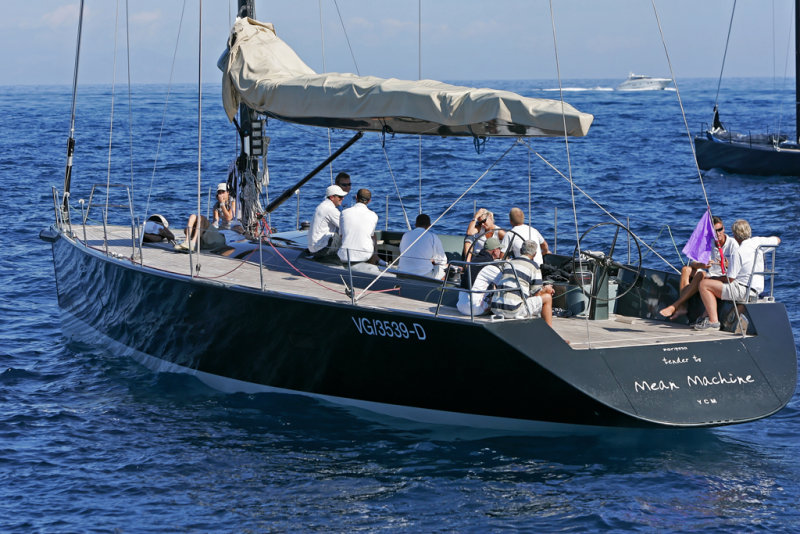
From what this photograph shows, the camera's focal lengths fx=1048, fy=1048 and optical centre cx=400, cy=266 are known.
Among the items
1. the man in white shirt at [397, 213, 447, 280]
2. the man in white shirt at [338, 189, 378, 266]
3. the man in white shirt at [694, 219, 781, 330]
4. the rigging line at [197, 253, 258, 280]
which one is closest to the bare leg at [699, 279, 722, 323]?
the man in white shirt at [694, 219, 781, 330]

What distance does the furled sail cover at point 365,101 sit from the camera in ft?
31.0

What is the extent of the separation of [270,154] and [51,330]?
25.0m

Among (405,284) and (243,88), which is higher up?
(243,88)

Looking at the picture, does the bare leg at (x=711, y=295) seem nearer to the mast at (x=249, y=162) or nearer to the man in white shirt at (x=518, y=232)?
the man in white shirt at (x=518, y=232)

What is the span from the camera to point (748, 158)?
34375 millimetres

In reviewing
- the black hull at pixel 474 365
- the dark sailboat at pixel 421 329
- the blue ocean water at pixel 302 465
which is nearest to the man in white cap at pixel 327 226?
the dark sailboat at pixel 421 329

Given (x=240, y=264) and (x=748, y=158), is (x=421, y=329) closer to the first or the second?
(x=240, y=264)

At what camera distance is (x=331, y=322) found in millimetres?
10148

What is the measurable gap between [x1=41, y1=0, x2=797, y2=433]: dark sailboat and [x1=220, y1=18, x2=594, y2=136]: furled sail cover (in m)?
0.02

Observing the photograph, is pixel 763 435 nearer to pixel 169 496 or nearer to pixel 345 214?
pixel 345 214

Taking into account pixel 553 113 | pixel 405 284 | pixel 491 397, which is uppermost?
pixel 553 113

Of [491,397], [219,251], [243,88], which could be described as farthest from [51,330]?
→ [491,397]

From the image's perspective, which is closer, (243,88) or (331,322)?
(331,322)

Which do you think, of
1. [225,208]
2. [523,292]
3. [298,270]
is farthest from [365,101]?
[225,208]
